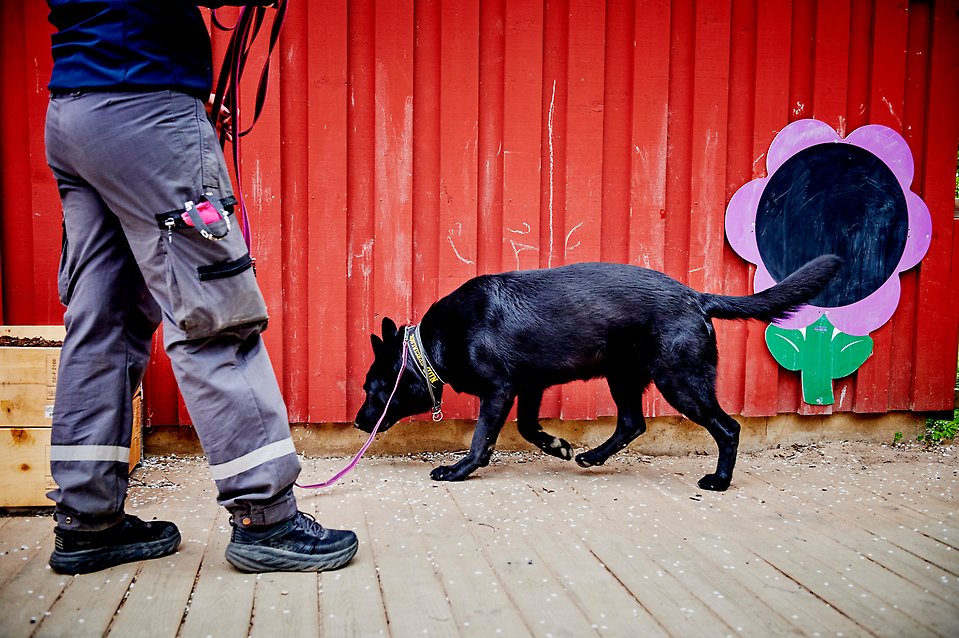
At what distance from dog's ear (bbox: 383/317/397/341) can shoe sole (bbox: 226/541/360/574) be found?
1.49 m

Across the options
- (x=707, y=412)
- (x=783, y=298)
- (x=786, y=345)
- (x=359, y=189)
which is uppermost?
(x=359, y=189)

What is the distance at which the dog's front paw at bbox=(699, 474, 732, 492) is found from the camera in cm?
326

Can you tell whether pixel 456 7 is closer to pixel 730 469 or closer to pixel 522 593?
pixel 730 469

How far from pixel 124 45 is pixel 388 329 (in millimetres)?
1814

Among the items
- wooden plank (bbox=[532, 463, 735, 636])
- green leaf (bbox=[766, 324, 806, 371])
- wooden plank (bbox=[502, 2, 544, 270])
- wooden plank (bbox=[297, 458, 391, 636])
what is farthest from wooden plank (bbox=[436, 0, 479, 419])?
green leaf (bbox=[766, 324, 806, 371])

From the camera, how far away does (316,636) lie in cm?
178

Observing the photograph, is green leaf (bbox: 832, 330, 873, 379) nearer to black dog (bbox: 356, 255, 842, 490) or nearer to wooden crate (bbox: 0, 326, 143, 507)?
black dog (bbox: 356, 255, 842, 490)

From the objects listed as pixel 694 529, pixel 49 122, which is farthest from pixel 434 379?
pixel 49 122

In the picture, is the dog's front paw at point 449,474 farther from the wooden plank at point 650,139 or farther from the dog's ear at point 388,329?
the wooden plank at point 650,139

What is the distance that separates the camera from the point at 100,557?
2148 millimetres

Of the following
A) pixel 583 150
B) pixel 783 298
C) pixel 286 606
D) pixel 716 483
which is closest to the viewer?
pixel 286 606

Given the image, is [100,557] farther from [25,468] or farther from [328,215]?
[328,215]

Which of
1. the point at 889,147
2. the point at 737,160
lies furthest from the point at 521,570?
the point at 889,147

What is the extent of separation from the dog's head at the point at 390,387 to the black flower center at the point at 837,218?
2.02 m
